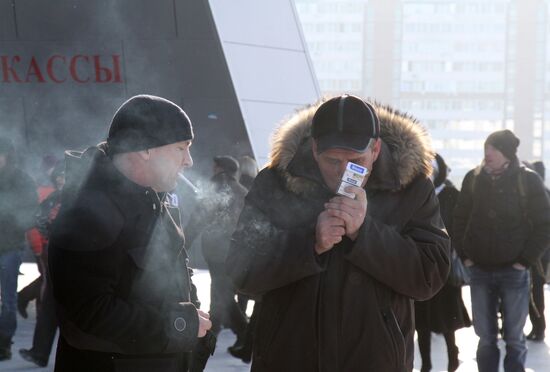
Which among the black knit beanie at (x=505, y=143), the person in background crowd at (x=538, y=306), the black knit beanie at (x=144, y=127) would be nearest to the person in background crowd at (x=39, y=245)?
the black knit beanie at (x=505, y=143)

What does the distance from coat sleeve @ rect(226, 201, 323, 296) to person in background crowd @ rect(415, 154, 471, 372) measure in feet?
11.1

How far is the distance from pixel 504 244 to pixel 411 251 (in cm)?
277

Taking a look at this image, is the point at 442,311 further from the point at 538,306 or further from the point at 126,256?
the point at 126,256

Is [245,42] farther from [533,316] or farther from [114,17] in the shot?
[533,316]

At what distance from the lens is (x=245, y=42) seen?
1378 cm

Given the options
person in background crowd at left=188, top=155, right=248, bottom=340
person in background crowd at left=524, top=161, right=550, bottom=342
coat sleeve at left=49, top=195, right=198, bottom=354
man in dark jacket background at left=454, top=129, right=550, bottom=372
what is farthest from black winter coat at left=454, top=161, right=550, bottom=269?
coat sleeve at left=49, top=195, right=198, bottom=354

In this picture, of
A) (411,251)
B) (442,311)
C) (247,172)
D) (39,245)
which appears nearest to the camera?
(411,251)

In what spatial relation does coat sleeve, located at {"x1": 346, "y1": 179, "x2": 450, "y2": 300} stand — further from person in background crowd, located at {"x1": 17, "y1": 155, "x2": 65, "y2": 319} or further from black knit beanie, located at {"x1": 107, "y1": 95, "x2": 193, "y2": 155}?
person in background crowd, located at {"x1": 17, "y1": 155, "x2": 65, "y2": 319}

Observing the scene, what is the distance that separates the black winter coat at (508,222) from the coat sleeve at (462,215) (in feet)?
0.28

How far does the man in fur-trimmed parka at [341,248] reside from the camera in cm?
296

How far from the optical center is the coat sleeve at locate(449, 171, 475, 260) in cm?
587

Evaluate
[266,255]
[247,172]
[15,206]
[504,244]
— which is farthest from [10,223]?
[266,255]

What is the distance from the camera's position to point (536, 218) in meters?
5.63

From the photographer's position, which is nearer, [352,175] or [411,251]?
[352,175]
